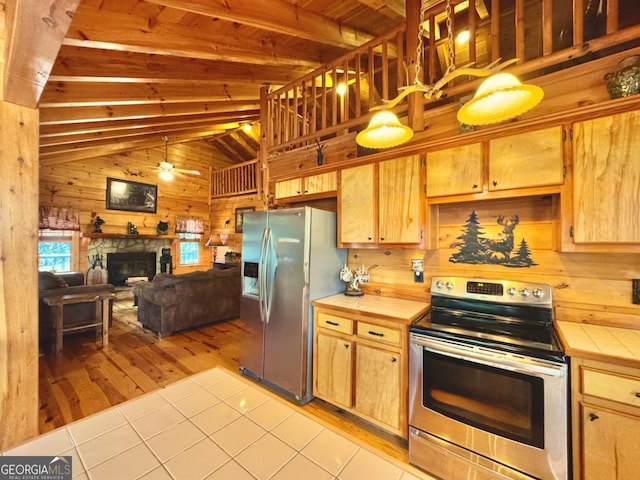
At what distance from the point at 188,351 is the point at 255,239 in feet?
6.34

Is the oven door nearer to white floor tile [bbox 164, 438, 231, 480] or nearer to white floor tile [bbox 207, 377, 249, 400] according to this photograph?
white floor tile [bbox 207, 377, 249, 400]

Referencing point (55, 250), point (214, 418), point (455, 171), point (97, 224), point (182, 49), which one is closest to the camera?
point (214, 418)

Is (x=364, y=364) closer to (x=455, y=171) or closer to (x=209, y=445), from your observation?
(x=209, y=445)

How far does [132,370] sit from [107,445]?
2796mm

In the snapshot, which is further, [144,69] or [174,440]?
[144,69]

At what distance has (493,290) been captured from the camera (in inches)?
75.5

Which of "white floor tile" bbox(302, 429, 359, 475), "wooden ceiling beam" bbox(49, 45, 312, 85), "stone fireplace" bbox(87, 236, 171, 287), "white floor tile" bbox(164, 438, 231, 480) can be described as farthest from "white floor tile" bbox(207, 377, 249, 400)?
"stone fireplace" bbox(87, 236, 171, 287)

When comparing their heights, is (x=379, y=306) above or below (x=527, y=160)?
below

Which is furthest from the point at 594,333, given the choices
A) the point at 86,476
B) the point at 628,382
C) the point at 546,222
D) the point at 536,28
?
the point at 536,28

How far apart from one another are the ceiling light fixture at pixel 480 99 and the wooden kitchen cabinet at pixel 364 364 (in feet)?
4.23

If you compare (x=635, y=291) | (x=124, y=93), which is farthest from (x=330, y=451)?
(x=124, y=93)

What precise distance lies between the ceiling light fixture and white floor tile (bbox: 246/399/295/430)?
4.92 ft

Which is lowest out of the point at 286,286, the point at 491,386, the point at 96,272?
the point at 491,386

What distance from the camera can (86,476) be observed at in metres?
0.66
